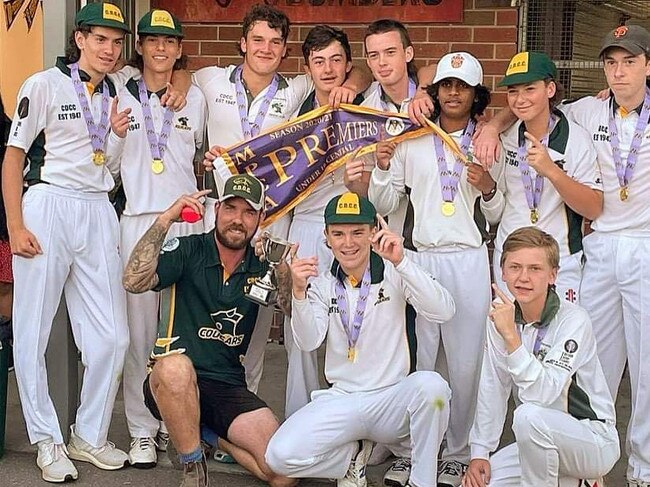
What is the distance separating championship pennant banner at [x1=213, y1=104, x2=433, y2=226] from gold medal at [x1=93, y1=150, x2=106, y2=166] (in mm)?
585

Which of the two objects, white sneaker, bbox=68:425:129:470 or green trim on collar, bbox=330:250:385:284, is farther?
white sneaker, bbox=68:425:129:470

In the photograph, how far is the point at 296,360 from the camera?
510 cm

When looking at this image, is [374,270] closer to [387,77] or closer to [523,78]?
[387,77]

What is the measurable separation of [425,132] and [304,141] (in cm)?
70

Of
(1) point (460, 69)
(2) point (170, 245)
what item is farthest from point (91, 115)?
(1) point (460, 69)

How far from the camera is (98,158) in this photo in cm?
489

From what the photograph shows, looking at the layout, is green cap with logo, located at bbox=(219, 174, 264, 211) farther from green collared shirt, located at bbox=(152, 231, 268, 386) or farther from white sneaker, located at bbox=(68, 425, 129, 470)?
white sneaker, located at bbox=(68, 425, 129, 470)

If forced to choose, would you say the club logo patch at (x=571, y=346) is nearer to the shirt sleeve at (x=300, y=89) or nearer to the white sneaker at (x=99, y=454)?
the shirt sleeve at (x=300, y=89)

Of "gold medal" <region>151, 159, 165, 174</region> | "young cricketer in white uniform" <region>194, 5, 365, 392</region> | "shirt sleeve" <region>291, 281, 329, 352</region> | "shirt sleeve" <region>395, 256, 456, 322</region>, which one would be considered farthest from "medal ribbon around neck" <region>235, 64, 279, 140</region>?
"shirt sleeve" <region>395, 256, 456, 322</region>

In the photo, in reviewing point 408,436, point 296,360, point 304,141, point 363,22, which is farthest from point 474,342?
point 363,22

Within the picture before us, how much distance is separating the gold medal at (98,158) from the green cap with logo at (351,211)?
1.18 m

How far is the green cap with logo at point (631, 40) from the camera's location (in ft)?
14.8

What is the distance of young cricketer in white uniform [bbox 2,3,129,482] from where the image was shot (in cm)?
477

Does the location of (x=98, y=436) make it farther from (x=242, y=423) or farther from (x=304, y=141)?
(x=304, y=141)
